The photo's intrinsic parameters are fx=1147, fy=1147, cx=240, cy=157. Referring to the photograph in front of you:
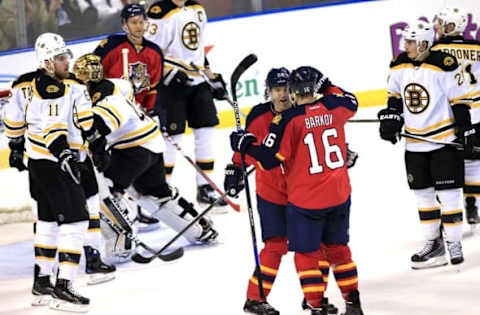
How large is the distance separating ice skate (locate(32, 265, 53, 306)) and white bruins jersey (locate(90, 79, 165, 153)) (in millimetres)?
752

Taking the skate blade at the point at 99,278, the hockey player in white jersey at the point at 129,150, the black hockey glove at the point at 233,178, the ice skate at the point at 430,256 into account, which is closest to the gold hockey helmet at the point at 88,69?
the hockey player in white jersey at the point at 129,150

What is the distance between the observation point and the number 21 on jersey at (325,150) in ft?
13.4

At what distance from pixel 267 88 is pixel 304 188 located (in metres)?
0.45

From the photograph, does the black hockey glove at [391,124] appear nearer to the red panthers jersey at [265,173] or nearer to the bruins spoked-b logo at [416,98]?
the bruins spoked-b logo at [416,98]

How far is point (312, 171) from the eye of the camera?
4113mm

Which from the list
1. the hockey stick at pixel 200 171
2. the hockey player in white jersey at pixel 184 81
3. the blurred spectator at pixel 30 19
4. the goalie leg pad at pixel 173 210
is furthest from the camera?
the blurred spectator at pixel 30 19

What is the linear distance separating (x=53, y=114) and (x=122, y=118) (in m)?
0.63

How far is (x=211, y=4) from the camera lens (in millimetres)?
8719

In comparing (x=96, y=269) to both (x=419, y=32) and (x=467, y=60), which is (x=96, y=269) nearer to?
(x=419, y=32)

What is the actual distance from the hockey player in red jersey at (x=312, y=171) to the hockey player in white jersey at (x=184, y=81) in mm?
2577

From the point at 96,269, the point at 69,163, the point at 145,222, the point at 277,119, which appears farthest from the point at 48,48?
the point at 145,222

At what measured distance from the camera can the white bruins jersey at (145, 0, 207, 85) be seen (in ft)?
22.4

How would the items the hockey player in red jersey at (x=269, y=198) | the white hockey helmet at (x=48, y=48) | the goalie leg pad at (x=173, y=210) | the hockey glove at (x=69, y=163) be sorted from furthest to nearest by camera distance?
the goalie leg pad at (x=173, y=210), the white hockey helmet at (x=48, y=48), the hockey glove at (x=69, y=163), the hockey player in red jersey at (x=269, y=198)

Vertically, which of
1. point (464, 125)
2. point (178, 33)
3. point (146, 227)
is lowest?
point (146, 227)
